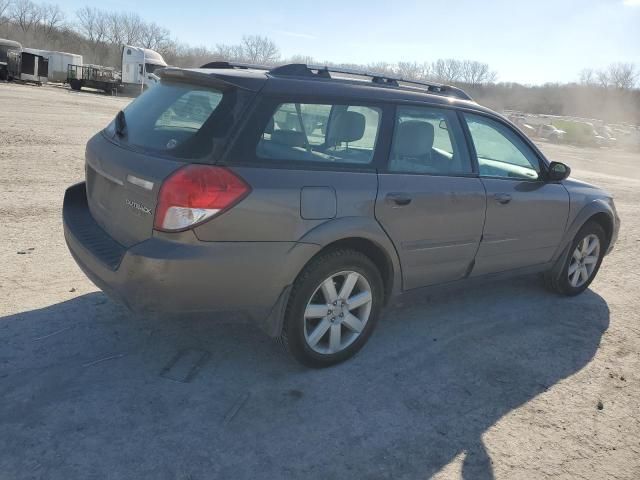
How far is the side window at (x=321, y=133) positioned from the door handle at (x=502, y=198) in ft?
3.92

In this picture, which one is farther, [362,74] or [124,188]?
[362,74]

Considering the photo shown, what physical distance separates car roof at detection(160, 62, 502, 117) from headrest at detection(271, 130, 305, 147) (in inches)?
8.7

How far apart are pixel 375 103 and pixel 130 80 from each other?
4001 centimetres

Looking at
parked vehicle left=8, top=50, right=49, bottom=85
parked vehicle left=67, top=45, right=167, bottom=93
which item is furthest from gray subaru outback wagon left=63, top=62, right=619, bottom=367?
parked vehicle left=8, top=50, right=49, bottom=85

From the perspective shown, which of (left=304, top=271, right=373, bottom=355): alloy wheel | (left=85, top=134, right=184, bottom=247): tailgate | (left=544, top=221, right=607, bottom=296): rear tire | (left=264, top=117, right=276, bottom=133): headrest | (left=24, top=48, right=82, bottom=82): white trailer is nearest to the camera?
(left=85, top=134, right=184, bottom=247): tailgate

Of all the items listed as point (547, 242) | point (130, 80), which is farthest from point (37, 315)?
point (130, 80)

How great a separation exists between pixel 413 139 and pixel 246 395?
6.51ft

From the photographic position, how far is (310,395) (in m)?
3.16

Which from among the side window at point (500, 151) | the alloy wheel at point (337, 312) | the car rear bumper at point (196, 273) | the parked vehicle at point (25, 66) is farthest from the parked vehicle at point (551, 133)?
the car rear bumper at point (196, 273)

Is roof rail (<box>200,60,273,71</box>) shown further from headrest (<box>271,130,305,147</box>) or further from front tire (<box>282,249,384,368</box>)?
front tire (<box>282,249,384,368</box>)

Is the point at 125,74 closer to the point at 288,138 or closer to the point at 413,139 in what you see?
the point at 413,139

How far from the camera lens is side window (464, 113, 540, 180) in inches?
161

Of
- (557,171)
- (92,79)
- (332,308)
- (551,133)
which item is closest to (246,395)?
(332,308)

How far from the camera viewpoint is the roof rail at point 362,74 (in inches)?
135
